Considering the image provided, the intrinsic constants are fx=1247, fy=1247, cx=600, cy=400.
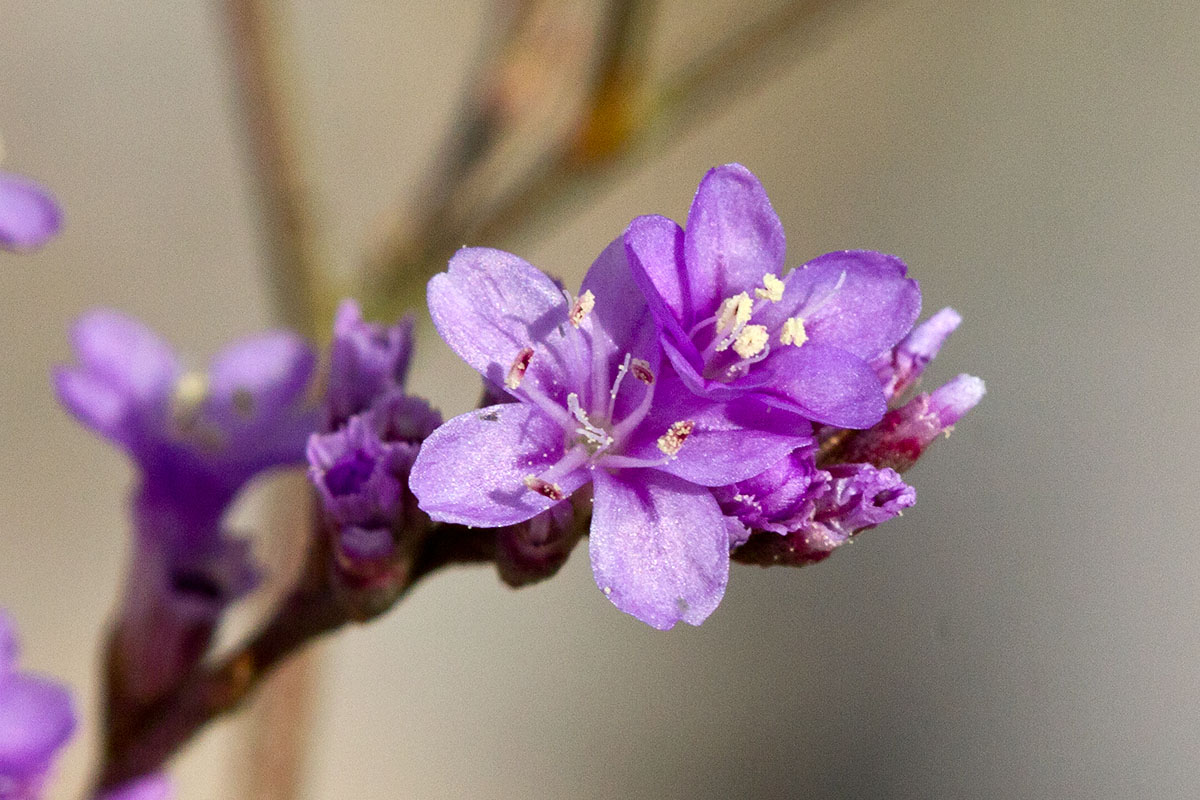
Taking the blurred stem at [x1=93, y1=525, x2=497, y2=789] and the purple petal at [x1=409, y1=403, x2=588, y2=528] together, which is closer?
the purple petal at [x1=409, y1=403, x2=588, y2=528]

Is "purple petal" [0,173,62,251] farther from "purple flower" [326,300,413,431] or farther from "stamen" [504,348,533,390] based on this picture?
"stamen" [504,348,533,390]

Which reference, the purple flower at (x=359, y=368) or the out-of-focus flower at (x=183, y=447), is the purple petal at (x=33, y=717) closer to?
the out-of-focus flower at (x=183, y=447)

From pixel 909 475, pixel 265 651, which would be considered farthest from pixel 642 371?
pixel 909 475

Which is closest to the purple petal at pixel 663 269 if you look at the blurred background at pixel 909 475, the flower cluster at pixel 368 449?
the flower cluster at pixel 368 449

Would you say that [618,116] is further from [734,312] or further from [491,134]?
[734,312]

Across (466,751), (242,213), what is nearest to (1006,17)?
(242,213)

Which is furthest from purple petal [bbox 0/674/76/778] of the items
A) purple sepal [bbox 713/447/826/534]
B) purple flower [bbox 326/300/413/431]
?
purple sepal [bbox 713/447/826/534]
